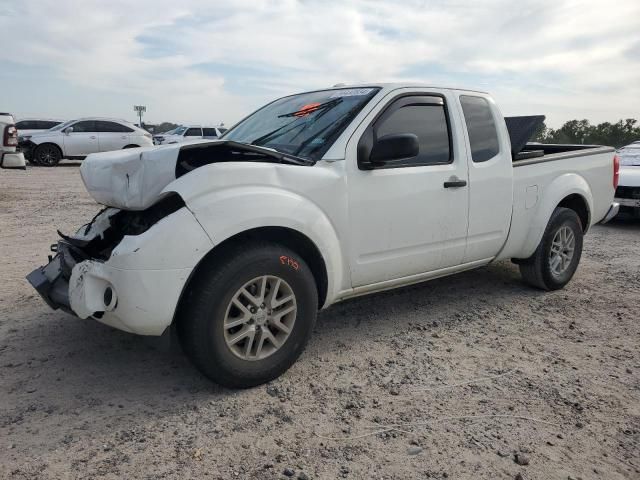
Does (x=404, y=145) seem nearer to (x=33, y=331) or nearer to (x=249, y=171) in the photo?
(x=249, y=171)

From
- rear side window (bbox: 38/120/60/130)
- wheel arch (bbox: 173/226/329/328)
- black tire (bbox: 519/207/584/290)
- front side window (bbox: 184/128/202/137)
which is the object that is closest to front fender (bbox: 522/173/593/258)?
black tire (bbox: 519/207/584/290)

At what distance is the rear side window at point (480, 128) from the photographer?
4227mm

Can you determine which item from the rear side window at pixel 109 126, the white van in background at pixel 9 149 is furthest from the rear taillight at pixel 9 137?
the rear side window at pixel 109 126

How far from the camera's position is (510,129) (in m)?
5.66

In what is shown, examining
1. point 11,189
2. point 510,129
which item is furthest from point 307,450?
point 11,189

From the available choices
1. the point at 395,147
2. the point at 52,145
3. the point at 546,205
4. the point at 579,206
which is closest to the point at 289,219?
the point at 395,147

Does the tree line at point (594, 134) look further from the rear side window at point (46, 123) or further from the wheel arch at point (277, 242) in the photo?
the wheel arch at point (277, 242)

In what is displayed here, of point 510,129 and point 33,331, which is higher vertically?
point 510,129

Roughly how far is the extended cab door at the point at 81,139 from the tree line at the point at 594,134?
23.5 meters

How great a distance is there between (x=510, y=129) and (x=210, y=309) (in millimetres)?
4165

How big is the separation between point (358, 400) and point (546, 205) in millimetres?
2847

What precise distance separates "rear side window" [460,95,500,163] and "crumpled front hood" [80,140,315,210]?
5.13 feet

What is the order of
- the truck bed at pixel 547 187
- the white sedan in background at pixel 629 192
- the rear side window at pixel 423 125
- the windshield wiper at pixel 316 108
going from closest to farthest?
the rear side window at pixel 423 125 → the windshield wiper at pixel 316 108 → the truck bed at pixel 547 187 → the white sedan in background at pixel 629 192

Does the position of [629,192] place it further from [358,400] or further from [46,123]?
[46,123]
